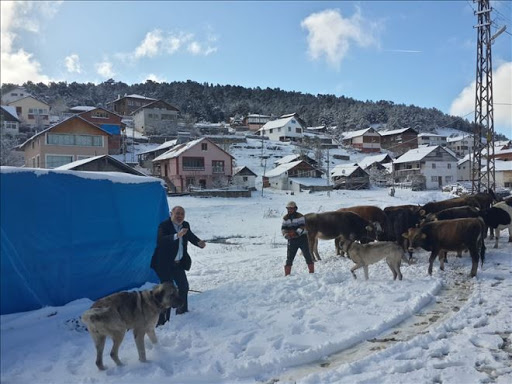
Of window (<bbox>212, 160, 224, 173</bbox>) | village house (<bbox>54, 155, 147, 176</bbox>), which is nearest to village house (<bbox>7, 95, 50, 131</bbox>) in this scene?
window (<bbox>212, 160, 224, 173</bbox>)

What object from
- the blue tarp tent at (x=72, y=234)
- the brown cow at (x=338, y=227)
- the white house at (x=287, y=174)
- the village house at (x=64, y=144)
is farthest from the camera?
the white house at (x=287, y=174)

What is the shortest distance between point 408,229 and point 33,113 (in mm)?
54875

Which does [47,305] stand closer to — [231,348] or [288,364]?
[231,348]

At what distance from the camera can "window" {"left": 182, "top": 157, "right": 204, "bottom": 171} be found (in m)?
46.8

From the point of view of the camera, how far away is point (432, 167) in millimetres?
57188

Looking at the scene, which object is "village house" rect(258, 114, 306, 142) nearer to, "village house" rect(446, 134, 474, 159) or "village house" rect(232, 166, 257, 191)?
"village house" rect(232, 166, 257, 191)

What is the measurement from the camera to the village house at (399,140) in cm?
8812

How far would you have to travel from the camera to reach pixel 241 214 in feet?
98.0

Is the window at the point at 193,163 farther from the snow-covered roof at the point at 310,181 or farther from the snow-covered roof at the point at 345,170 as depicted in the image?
the snow-covered roof at the point at 345,170

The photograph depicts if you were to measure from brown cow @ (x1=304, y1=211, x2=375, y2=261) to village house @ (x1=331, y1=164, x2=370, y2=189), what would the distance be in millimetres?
39527

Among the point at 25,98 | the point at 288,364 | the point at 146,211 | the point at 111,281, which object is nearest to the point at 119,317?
→ the point at 288,364

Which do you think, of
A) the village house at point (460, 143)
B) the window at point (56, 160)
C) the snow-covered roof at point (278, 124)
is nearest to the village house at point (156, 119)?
the snow-covered roof at point (278, 124)

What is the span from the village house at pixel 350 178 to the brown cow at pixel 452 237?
40999 millimetres

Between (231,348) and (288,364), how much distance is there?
32.9 inches
